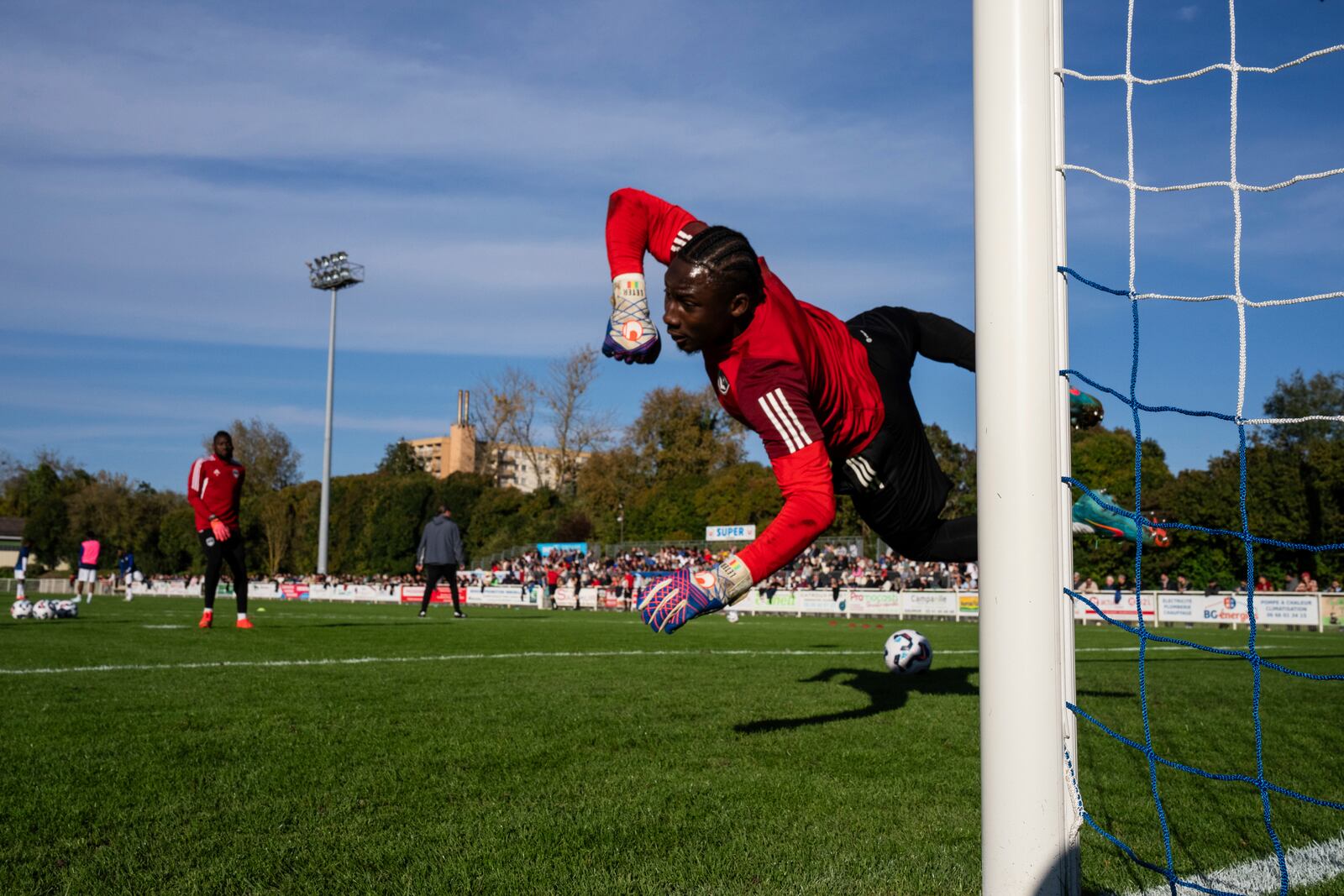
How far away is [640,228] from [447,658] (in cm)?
464

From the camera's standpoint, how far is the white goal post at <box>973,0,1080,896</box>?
2.03m

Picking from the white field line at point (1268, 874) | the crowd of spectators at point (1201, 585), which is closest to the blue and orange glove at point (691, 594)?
the white field line at point (1268, 874)

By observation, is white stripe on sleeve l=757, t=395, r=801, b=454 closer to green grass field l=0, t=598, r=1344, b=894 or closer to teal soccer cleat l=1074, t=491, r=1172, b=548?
green grass field l=0, t=598, r=1344, b=894

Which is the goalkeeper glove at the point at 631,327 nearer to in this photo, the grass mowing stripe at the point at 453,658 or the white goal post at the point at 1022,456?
the white goal post at the point at 1022,456

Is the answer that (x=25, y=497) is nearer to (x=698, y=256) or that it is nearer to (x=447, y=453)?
(x=447, y=453)

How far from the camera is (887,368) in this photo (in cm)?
470

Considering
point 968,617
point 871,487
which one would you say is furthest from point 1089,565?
point 871,487

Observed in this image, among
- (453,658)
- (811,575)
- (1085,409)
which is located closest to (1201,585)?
(811,575)

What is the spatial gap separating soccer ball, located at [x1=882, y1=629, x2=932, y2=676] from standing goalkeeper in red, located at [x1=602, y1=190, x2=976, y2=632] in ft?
6.97

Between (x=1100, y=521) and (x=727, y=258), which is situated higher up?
(x=727, y=258)

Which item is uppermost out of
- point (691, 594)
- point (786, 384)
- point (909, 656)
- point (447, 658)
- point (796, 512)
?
point (786, 384)

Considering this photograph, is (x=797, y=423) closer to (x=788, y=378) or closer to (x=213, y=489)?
(x=788, y=378)

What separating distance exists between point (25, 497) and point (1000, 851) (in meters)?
89.8

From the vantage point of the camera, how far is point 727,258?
13.1ft
